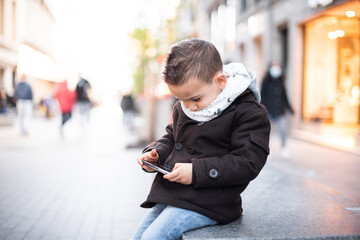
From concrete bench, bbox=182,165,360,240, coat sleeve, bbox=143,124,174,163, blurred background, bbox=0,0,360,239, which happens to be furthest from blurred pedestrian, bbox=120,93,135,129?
coat sleeve, bbox=143,124,174,163

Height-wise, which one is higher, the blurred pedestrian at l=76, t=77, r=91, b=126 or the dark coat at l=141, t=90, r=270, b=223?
the blurred pedestrian at l=76, t=77, r=91, b=126

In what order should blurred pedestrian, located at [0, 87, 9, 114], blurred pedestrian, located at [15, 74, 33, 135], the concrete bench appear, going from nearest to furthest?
1. the concrete bench
2. blurred pedestrian, located at [15, 74, 33, 135]
3. blurred pedestrian, located at [0, 87, 9, 114]

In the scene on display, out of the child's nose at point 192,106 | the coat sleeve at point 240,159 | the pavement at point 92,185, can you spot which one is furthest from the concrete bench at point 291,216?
the child's nose at point 192,106

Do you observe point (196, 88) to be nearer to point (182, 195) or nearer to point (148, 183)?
point (182, 195)

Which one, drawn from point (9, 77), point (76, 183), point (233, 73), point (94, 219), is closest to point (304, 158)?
point (76, 183)

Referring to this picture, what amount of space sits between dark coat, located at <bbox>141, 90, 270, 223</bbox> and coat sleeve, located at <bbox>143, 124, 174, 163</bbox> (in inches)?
6.2

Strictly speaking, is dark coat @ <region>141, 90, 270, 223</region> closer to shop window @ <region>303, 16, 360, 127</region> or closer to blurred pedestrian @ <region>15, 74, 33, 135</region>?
shop window @ <region>303, 16, 360, 127</region>

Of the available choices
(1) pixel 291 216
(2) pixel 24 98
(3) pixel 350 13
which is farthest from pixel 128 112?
(1) pixel 291 216

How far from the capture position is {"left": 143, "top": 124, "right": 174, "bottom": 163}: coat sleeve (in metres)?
2.58

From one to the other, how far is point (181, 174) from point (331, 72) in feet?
41.3

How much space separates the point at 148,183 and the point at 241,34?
1516 centimetres

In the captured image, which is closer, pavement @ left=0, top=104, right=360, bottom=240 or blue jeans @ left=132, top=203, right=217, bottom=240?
blue jeans @ left=132, top=203, right=217, bottom=240

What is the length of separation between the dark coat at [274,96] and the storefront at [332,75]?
11.6 ft

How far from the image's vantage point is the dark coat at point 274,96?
29.6 ft
